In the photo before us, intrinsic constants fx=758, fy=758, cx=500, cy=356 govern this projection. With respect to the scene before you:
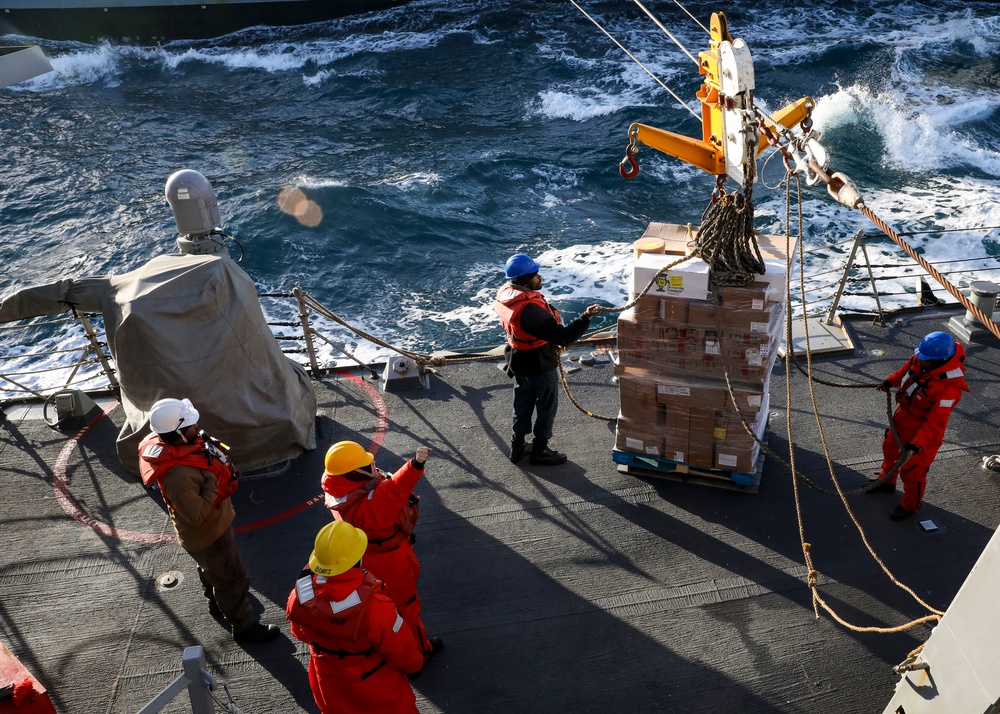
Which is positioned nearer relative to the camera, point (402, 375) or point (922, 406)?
point (922, 406)

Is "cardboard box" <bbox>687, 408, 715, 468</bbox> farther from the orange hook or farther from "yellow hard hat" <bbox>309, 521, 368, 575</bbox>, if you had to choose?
"yellow hard hat" <bbox>309, 521, 368, 575</bbox>

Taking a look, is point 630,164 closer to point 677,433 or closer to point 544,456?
point 677,433

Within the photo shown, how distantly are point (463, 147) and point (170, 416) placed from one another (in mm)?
21596

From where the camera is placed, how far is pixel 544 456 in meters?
7.89

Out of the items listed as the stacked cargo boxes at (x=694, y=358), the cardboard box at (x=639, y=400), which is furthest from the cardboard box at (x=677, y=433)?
the cardboard box at (x=639, y=400)

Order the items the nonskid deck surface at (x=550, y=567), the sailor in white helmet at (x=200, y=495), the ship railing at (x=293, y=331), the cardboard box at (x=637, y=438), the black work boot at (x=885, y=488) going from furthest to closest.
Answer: the ship railing at (x=293, y=331)
the cardboard box at (x=637, y=438)
the black work boot at (x=885, y=488)
the nonskid deck surface at (x=550, y=567)
the sailor in white helmet at (x=200, y=495)

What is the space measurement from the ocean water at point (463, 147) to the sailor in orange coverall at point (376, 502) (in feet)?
29.2

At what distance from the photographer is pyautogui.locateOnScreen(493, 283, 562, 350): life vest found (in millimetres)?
6883

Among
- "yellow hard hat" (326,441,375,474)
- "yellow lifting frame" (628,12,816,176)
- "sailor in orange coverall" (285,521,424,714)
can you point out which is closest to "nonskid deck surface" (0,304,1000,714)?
"sailor in orange coverall" (285,521,424,714)

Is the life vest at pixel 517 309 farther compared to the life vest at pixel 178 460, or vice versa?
the life vest at pixel 517 309

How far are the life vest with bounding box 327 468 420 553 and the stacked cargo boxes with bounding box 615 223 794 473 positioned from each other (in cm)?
279

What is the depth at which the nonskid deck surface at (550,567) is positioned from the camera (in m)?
5.70

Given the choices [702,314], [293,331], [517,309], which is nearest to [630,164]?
[702,314]

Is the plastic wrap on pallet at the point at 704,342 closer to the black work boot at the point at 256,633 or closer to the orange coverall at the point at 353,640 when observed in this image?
the orange coverall at the point at 353,640
